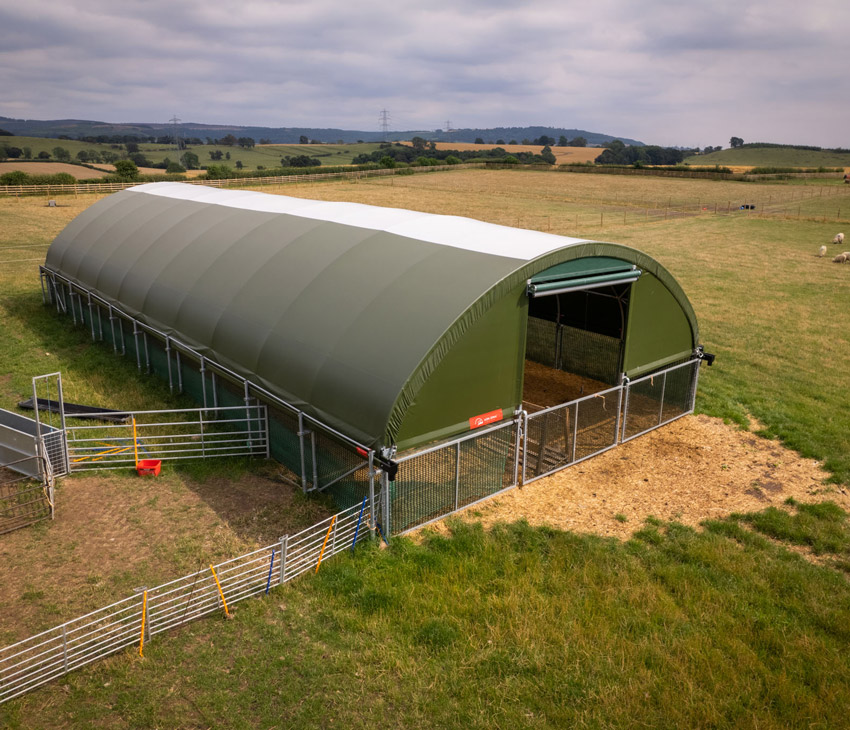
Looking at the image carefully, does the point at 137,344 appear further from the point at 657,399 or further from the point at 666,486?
the point at 666,486

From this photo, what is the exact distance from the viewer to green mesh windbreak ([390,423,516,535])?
12.8 meters

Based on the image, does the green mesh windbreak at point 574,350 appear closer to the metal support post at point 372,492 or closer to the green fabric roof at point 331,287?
the green fabric roof at point 331,287

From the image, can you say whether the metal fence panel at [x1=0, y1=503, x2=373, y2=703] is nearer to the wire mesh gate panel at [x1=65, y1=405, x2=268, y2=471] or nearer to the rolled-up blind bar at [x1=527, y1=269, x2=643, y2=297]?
the wire mesh gate panel at [x1=65, y1=405, x2=268, y2=471]

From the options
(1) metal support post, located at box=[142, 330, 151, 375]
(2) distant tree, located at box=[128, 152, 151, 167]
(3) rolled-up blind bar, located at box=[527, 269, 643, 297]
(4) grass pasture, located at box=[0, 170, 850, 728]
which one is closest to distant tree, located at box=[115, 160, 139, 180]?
(1) metal support post, located at box=[142, 330, 151, 375]

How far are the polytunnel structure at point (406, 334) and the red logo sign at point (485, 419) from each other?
40 mm

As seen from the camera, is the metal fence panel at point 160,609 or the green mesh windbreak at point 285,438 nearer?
the metal fence panel at point 160,609

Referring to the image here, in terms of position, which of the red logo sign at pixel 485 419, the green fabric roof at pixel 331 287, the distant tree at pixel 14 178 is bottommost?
the red logo sign at pixel 485 419

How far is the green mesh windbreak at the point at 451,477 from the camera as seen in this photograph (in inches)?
506

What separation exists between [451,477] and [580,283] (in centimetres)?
517

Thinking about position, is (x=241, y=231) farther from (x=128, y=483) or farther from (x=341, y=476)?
(x=341, y=476)

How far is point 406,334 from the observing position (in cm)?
1338

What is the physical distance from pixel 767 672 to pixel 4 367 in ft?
74.7

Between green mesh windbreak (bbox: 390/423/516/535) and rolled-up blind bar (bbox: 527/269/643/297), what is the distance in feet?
9.74

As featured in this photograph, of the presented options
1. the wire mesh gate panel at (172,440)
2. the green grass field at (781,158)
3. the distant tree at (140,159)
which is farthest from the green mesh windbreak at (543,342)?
the green grass field at (781,158)
